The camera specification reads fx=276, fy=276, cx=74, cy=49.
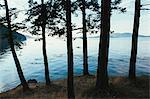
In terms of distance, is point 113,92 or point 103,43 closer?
point 103,43

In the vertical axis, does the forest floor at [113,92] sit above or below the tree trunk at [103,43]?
below

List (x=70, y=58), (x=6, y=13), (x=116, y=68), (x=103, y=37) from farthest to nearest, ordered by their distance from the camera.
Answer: (x=116, y=68) < (x=6, y=13) < (x=103, y=37) < (x=70, y=58)

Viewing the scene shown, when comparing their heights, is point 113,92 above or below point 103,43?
below

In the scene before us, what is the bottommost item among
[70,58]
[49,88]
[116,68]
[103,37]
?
[116,68]

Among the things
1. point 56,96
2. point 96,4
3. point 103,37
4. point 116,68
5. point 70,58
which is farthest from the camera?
point 116,68

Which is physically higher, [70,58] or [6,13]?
[6,13]

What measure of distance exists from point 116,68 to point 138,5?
1347 inches

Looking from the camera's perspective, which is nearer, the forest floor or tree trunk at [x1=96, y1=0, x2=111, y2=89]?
tree trunk at [x1=96, y1=0, x2=111, y2=89]

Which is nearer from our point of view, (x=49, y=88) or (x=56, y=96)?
(x=56, y=96)

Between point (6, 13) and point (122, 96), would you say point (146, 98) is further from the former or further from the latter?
point (6, 13)

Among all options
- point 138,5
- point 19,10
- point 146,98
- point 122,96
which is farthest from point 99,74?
Result: point 19,10

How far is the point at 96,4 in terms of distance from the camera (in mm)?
25719

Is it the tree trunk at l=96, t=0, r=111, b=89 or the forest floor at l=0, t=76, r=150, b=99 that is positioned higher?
the tree trunk at l=96, t=0, r=111, b=89

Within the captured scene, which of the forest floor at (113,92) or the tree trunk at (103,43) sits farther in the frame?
the forest floor at (113,92)
